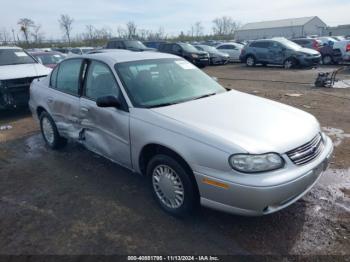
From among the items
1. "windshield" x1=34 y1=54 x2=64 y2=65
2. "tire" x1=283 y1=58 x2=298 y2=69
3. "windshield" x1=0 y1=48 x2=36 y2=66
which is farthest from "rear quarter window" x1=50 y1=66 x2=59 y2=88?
"tire" x1=283 y1=58 x2=298 y2=69

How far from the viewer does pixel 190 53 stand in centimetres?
1861

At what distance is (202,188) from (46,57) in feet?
37.4

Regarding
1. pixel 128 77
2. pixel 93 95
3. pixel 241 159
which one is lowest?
pixel 241 159

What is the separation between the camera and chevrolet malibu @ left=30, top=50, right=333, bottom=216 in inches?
101

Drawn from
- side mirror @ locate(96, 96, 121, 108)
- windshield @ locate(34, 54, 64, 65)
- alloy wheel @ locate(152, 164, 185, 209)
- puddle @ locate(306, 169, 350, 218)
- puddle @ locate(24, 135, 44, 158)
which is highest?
windshield @ locate(34, 54, 64, 65)

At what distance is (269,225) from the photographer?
3008 mm

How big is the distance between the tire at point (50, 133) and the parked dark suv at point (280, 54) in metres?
14.8

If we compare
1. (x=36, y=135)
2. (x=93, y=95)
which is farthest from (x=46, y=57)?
(x=93, y=95)

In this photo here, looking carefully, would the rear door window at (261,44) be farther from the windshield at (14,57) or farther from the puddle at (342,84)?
the windshield at (14,57)

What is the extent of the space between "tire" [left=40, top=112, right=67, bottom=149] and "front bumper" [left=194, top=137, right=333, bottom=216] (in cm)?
317

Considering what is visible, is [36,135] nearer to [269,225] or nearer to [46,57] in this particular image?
[269,225]

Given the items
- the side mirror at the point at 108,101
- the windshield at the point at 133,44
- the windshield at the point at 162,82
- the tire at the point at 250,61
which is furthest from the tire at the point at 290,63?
the side mirror at the point at 108,101

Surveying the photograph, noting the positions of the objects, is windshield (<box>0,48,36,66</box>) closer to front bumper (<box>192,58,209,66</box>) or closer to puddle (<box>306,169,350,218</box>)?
puddle (<box>306,169,350,218</box>)

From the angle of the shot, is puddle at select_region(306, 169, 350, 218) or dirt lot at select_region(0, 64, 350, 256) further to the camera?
puddle at select_region(306, 169, 350, 218)
